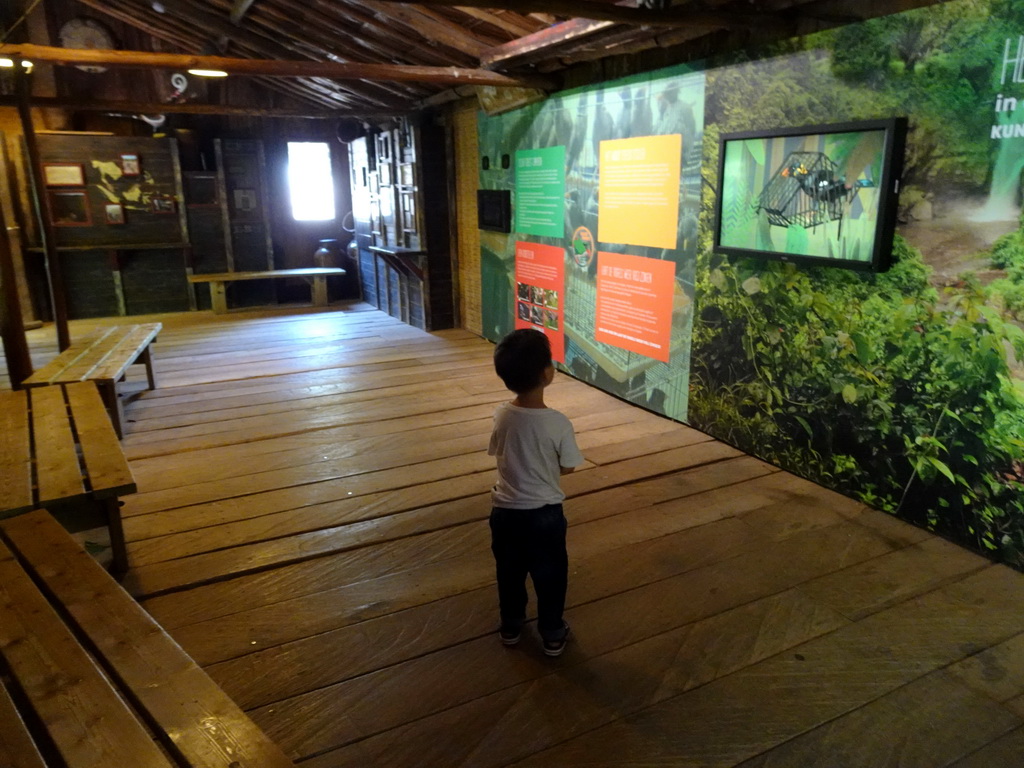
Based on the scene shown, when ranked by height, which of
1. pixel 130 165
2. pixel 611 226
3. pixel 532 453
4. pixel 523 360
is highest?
pixel 130 165

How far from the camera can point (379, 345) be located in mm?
6734

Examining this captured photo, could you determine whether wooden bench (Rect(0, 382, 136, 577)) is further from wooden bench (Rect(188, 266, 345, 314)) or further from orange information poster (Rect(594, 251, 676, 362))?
wooden bench (Rect(188, 266, 345, 314))

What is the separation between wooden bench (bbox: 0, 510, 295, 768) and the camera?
1.27m

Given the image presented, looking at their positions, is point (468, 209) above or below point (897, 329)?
above

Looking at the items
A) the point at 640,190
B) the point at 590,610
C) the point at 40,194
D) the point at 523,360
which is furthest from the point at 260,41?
the point at 590,610

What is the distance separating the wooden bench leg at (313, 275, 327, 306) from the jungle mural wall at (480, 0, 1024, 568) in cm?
625

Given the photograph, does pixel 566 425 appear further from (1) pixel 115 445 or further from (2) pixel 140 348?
(2) pixel 140 348

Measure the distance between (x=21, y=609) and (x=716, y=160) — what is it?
3.55 meters

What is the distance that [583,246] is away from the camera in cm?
499

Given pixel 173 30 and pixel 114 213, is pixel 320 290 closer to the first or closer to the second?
pixel 114 213

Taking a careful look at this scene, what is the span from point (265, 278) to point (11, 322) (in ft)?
15.3

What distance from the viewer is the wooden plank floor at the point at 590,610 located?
1.87 metres

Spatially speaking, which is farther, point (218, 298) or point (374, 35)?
point (218, 298)

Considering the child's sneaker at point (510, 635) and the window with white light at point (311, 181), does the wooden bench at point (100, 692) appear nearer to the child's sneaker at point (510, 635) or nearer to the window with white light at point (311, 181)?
the child's sneaker at point (510, 635)
